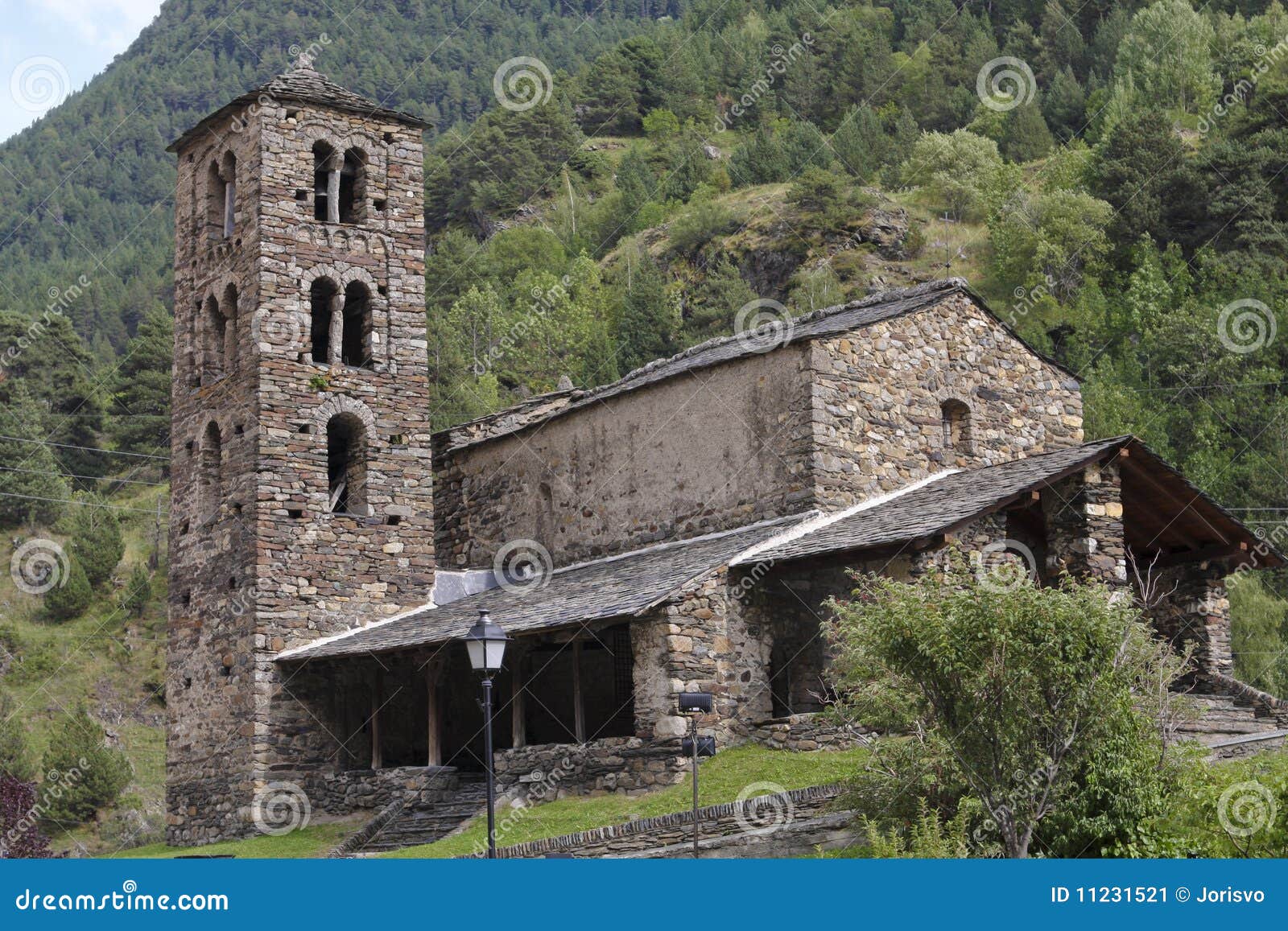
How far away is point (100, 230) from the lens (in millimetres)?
110312

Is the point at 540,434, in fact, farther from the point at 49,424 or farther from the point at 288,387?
the point at 49,424

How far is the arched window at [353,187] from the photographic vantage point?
95.7ft

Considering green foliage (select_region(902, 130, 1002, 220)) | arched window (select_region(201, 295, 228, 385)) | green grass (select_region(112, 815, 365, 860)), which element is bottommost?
green grass (select_region(112, 815, 365, 860))

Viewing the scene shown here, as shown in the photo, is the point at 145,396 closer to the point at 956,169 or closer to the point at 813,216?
the point at 813,216

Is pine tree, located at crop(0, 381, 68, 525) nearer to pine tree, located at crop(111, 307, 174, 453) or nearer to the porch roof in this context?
pine tree, located at crop(111, 307, 174, 453)

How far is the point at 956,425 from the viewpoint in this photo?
998 inches

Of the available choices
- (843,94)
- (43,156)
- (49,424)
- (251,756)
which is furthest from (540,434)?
(43,156)

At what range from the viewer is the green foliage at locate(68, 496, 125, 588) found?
59.1m

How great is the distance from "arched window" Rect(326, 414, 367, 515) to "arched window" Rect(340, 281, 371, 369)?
1115mm

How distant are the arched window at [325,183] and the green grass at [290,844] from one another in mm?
10826

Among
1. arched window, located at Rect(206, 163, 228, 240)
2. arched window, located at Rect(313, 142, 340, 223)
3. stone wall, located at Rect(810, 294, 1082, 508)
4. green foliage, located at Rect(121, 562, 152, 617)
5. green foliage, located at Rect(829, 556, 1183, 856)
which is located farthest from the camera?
green foliage, located at Rect(121, 562, 152, 617)

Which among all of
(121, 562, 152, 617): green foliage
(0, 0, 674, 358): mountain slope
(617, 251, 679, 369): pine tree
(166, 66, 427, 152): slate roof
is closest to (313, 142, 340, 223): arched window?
(166, 66, 427, 152): slate roof

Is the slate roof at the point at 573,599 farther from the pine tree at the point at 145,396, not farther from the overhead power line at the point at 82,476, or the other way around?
the pine tree at the point at 145,396

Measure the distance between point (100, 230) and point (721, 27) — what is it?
45520 millimetres
